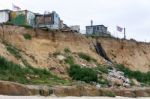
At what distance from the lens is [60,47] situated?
54.9 meters

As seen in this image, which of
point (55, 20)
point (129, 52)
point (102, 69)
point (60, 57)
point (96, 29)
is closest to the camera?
point (60, 57)

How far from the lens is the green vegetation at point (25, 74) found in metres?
39.9

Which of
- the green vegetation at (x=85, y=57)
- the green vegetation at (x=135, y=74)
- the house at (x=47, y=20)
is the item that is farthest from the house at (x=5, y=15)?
the green vegetation at (x=135, y=74)

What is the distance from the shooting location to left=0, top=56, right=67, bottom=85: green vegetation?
39.9 meters

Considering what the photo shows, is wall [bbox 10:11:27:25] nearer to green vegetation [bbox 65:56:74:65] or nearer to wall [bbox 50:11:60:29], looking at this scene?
wall [bbox 50:11:60:29]

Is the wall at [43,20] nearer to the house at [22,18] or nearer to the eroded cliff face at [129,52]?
the house at [22,18]

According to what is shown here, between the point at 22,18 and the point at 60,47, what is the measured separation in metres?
5.85

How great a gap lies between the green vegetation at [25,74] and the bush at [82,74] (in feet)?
11.4

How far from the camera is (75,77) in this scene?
4991cm

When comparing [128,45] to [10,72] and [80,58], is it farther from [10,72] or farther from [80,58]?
[10,72]

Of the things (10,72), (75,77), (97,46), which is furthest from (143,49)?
(10,72)

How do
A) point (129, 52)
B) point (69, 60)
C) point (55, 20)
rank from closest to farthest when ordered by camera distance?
1. point (69, 60)
2. point (55, 20)
3. point (129, 52)

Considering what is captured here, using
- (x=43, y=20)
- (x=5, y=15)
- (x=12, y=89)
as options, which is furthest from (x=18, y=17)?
(x=12, y=89)

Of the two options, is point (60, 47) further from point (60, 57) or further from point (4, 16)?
point (4, 16)
